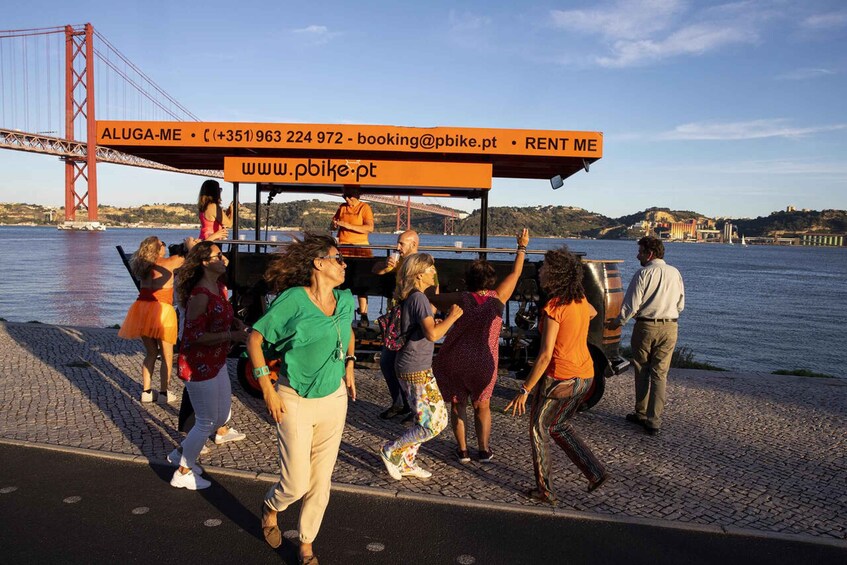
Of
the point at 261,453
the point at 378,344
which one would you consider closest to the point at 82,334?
the point at 378,344

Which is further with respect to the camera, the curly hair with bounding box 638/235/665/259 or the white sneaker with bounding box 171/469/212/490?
the curly hair with bounding box 638/235/665/259

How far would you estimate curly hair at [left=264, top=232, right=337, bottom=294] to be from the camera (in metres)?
3.69

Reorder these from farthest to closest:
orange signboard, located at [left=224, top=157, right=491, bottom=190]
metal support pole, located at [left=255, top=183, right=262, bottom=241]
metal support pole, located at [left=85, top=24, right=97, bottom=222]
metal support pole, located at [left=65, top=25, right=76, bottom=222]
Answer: metal support pole, located at [left=65, top=25, right=76, bottom=222], metal support pole, located at [left=85, top=24, right=97, bottom=222], metal support pole, located at [left=255, top=183, right=262, bottom=241], orange signboard, located at [left=224, top=157, right=491, bottom=190]

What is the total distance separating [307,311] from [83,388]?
211 inches

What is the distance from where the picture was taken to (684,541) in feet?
13.6

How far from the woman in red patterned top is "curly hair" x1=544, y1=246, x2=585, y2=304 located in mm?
2190

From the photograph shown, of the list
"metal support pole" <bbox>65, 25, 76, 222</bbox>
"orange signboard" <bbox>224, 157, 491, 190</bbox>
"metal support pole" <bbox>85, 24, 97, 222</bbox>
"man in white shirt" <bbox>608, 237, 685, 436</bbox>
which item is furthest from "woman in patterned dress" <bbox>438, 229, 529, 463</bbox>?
"metal support pole" <bbox>65, 25, 76, 222</bbox>

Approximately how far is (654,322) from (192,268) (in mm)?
4161

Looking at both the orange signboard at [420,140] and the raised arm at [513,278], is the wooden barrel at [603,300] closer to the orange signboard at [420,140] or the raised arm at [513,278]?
the orange signboard at [420,140]

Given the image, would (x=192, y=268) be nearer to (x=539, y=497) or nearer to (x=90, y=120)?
(x=539, y=497)

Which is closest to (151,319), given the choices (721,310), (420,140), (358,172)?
(358,172)

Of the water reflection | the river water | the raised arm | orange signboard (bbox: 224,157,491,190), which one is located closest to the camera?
the raised arm

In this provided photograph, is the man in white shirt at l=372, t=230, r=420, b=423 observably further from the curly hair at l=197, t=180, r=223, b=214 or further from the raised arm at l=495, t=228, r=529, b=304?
the curly hair at l=197, t=180, r=223, b=214

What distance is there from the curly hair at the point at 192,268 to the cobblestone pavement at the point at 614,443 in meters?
1.45
